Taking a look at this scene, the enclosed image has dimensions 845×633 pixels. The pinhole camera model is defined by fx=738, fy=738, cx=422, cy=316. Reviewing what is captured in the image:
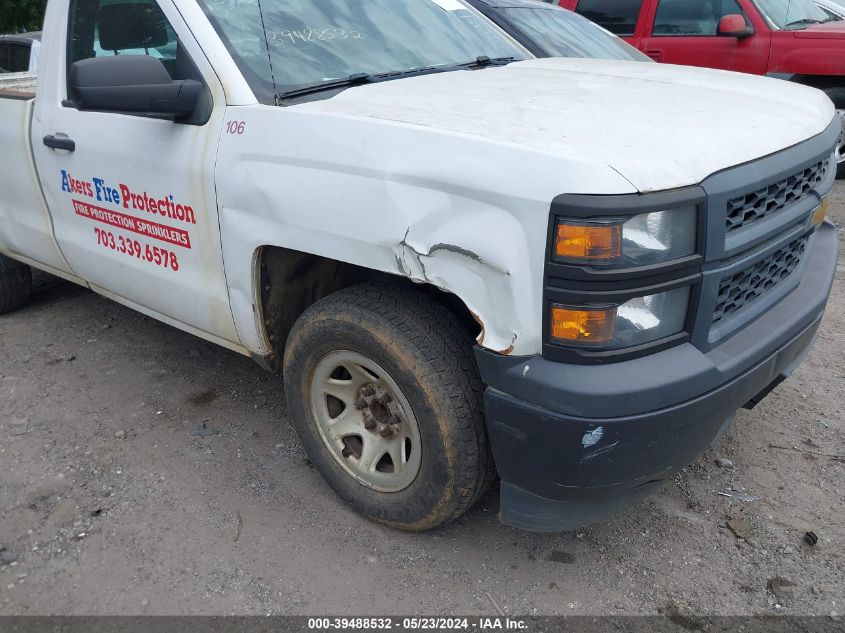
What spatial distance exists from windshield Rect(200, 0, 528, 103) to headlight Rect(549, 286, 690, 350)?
1301 millimetres

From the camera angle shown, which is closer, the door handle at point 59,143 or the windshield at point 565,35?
the door handle at point 59,143

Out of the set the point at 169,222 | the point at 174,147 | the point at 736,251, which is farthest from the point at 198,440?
the point at 736,251

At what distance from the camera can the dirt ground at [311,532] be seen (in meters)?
2.37

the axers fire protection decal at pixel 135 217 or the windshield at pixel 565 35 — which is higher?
the windshield at pixel 565 35

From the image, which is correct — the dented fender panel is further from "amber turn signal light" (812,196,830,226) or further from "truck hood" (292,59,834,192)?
"amber turn signal light" (812,196,830,226)

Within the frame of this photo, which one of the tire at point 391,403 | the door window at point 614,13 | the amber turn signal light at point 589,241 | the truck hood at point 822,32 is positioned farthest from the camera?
the door window at point 614,13

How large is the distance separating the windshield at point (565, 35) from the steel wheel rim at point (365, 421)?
2274 millimetres

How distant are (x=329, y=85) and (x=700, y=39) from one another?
5.86m

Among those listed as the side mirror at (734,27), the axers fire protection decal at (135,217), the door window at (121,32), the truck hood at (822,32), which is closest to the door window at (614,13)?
the side mirror at (734,27)

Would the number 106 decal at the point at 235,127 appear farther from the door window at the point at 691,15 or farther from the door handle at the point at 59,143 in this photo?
the door window at the point at 691,15

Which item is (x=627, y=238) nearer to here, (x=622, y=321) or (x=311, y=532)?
(x=622, y=321)

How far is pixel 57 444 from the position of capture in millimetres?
3178

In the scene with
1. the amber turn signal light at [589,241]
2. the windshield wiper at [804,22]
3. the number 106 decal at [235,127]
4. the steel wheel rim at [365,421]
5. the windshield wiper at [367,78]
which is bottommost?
the steel wheel rim at [365,421]

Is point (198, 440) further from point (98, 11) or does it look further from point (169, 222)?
point (98, 11)
